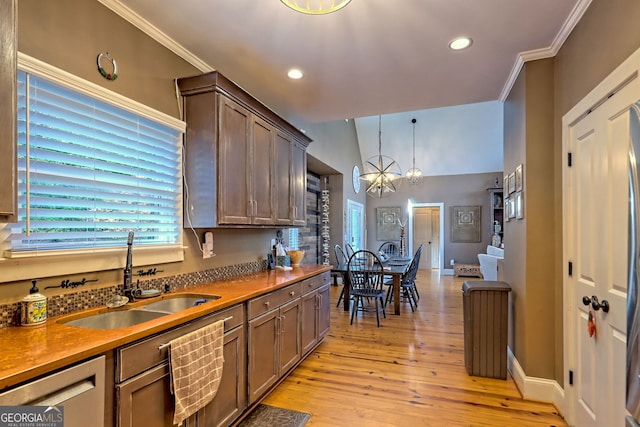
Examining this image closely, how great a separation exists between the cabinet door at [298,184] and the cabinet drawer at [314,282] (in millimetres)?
659

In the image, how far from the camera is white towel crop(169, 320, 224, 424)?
156 cm

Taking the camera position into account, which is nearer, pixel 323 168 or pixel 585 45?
pixel 585 45

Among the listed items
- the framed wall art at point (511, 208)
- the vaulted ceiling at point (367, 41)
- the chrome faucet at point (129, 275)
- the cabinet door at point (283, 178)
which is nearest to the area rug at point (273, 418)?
the chrome faucet at point (129, 275)

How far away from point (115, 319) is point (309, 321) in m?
1.76

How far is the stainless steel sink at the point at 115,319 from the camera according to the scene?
1686 mm

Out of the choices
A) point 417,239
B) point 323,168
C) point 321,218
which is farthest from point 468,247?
point 323,168

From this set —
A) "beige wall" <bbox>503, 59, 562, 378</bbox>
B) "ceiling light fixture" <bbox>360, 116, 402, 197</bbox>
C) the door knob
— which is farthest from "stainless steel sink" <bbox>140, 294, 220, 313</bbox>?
"ceiling light fixture" <bbox>360, 116, 402, 197</bbox>

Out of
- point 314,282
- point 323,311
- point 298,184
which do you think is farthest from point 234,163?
point 323,311

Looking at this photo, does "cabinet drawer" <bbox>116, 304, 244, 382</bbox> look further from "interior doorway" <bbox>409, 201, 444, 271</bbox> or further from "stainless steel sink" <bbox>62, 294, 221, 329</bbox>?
"interior doorway" <bbox>409, 201, 444, 271</bbox>

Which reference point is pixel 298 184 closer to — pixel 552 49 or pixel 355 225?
pixel 552 49

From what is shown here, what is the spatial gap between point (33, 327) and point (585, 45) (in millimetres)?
3396

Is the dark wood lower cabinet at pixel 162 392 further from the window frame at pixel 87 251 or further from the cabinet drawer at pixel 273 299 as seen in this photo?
the window frame at pixel 87 251

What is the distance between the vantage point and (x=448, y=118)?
8.15 metres

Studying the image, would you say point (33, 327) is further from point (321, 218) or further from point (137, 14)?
point (321, 218)
